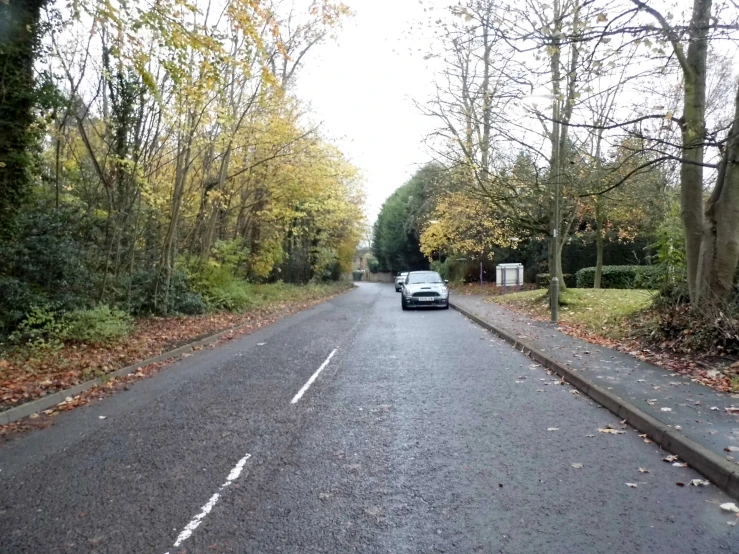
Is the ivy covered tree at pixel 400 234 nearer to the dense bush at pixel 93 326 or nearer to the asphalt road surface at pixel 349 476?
the dense bush at pixel 93 326

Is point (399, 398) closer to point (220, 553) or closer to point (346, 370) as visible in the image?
point (346, 370)

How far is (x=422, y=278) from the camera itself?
2547 centimetres

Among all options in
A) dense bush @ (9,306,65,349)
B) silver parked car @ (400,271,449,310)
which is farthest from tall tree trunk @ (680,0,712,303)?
silver parked car @ (400,271,449,310)

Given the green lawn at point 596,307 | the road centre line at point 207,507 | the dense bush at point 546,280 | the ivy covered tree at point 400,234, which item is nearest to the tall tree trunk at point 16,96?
the road centre line at point 207,507

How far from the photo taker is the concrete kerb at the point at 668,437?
182 inches

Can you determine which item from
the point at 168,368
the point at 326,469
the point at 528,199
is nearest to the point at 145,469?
the point at 326,469

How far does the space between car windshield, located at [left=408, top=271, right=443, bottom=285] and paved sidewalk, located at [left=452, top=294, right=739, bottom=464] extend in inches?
471

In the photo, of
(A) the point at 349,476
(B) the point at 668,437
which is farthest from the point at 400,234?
(A) the point at 349,476

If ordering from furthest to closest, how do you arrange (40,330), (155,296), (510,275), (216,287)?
(510,275)
(216,287)
(155,296)
(40,330)

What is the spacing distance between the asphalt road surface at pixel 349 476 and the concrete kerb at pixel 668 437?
5.2 inches

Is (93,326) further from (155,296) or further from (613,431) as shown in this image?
(613,431)

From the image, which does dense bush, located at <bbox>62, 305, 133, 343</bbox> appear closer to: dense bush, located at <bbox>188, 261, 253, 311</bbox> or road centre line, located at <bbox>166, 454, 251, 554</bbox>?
dense bush, located at <bbox>188, 261, 253, 311</bbox>

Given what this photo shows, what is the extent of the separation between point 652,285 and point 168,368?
12.2 m

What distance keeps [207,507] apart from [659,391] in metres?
5.96
